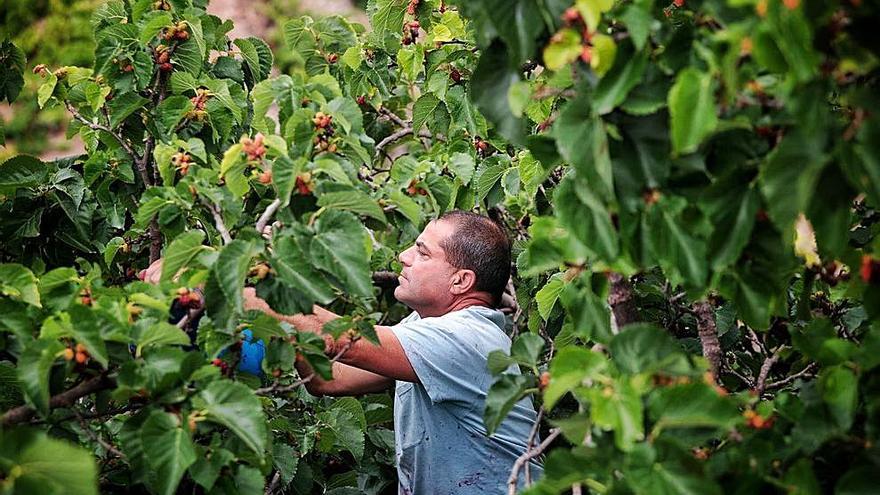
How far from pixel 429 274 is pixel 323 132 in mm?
1004

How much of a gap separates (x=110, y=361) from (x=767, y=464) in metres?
1.11

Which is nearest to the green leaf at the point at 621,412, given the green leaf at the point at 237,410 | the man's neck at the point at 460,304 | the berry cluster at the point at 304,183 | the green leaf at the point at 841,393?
the green leaf at the point at 841,393

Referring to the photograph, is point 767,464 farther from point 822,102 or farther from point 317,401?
point 317,401

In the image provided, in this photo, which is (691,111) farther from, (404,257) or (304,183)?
(404,257)

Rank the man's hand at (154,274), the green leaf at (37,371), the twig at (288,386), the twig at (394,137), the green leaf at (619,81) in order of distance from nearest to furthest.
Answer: the green leaf at (619,81) → the green leaf at (37,371) → the twig at (288,386) → the man's hand at (154,274) → the twig at (394,137)

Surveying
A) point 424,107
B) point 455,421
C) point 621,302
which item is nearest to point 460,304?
point 455,421

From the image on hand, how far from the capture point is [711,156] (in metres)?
1.44

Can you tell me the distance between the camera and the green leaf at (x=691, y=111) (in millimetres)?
1256

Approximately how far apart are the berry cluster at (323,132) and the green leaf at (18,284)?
60 cm

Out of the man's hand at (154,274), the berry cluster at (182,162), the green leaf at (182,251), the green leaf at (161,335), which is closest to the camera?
the green leaf at (161,335)

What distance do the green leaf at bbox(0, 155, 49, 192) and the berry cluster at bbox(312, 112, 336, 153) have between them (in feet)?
3.35

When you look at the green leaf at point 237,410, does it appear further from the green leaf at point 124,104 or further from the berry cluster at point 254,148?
the green leaf at point 124,104

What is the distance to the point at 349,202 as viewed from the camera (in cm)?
179

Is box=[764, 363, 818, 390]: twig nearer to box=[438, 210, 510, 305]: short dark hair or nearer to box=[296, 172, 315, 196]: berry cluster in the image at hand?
box=[438, 210, 510, 305]: short dark hair
